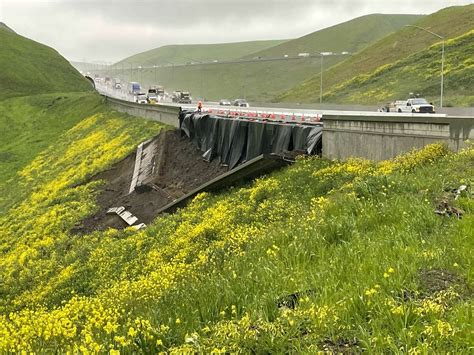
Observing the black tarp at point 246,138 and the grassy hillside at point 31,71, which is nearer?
the black tarp at point 246,138

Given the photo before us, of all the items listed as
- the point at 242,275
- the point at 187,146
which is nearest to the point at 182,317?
the point at 242,275

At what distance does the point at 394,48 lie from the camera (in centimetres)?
9050

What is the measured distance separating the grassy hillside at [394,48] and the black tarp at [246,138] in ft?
211

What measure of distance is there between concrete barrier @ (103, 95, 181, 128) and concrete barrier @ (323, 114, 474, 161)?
1651 cm

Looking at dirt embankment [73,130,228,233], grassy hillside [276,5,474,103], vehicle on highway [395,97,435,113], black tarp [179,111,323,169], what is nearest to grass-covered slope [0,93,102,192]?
dirt embankment [73,130,228,233]

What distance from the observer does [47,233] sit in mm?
19500

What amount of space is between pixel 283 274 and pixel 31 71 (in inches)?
3642

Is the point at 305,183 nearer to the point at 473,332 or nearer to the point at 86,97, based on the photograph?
the point at 473,332

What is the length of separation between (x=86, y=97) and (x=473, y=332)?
65827mm

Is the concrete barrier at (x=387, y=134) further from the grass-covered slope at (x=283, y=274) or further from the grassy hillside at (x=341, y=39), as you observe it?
the grassy hillside at (x=341, y=39)

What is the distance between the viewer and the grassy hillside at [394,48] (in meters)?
83.2

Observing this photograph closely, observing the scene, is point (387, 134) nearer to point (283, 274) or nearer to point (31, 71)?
point (283, 274)

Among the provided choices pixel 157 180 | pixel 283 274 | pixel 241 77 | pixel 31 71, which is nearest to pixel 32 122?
pixel 31 71

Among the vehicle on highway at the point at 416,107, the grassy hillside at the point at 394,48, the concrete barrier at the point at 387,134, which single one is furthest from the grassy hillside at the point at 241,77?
the concrete barrier at the point at 387,134
